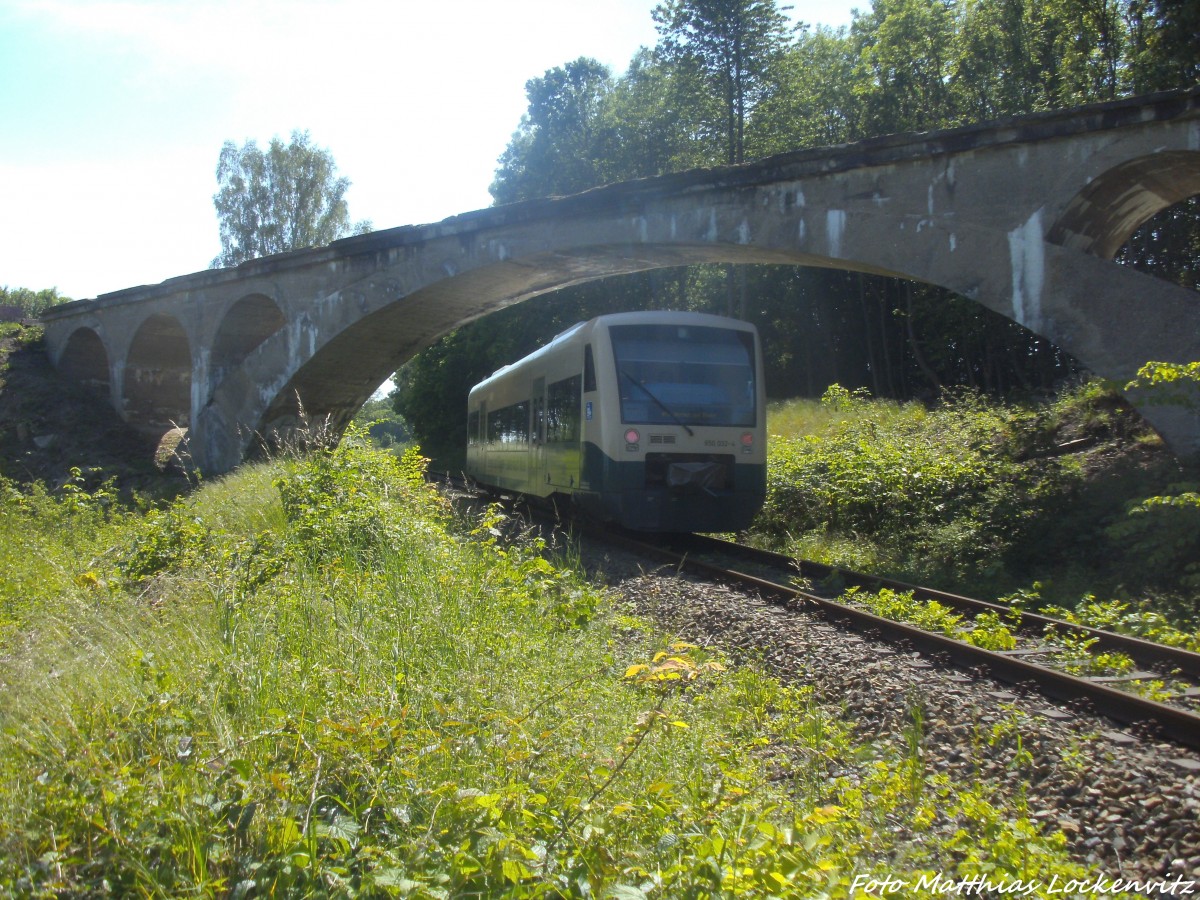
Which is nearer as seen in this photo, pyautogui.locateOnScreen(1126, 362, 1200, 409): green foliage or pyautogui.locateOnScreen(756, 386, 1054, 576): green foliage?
pyautogui.locateOnScreen(1126, 362, 1200, 409): green foliage

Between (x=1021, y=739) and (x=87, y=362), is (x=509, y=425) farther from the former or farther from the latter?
(x=87, y=362)

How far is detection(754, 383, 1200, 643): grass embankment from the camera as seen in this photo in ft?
24.9

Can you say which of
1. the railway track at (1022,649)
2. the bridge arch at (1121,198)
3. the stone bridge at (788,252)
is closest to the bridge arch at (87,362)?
the stone bridge at (788,252)

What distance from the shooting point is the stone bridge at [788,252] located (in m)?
9.56

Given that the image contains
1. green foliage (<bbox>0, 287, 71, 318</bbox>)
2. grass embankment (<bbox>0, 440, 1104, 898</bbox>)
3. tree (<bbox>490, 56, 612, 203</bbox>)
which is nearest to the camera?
grass embankment (<bbox>0, 440, 1104, 898</bbox>)

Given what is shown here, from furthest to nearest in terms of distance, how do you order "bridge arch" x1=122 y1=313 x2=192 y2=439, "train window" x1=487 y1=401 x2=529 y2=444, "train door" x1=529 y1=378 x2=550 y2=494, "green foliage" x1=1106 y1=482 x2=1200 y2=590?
"bridge arch" x1=122 y1=313 x2=192 y2=439 < "train window" x1=487 y1=401 x2=529 y2=444 < "train door" x1=529 y1=378 x2=550 y2=494 < "green foliage" x1=1106 y1=482 x2=1200 y2=590

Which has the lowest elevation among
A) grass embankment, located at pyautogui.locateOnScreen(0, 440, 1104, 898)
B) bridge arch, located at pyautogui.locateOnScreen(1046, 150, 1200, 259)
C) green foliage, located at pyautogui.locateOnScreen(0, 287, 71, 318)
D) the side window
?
grass embankment, located at pyautogui.locateOnScreen(0, 440, 1104, 898)

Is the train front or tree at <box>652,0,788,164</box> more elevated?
tree at <box>652,0,788,164</box>

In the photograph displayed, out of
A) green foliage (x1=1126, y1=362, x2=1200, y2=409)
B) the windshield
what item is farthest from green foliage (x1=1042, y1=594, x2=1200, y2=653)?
the windshield

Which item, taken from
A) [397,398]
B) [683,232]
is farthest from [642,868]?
[397,398]

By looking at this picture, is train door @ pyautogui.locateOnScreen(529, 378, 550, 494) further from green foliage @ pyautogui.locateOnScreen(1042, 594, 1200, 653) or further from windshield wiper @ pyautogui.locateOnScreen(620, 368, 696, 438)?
green foliage @ pyautogui.locateOnScreen(1042, 594, 1200, 653)

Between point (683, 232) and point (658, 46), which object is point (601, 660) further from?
point (658, 46)

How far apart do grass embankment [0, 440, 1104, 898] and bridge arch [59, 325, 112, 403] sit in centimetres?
2494

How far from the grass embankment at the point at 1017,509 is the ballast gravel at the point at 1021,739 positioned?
208cm
